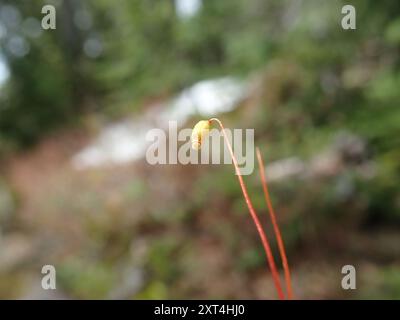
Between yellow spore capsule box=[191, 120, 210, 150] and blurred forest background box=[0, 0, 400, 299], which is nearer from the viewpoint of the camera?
yellow spore capsule box=[191, 120, 210, 150]

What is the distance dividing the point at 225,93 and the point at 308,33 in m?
1.25

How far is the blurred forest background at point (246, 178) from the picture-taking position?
3893mm

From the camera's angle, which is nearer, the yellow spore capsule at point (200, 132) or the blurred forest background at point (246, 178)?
the yellow spore capsule at point (200, 132)

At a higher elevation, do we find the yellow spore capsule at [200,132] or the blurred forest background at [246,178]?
the blurred forest background at [246,178]

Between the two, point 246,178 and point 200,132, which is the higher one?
point 246,178

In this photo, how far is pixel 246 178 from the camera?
4.30 m

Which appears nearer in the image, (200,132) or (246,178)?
(200,132)

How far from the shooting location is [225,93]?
16.5ft

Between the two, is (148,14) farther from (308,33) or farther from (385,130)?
(385,130)

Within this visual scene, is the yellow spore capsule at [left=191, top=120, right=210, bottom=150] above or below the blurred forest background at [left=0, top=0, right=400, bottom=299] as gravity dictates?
below

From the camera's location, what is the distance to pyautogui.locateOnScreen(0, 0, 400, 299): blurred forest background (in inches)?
153

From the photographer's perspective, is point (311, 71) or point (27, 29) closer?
point (311, 71)
